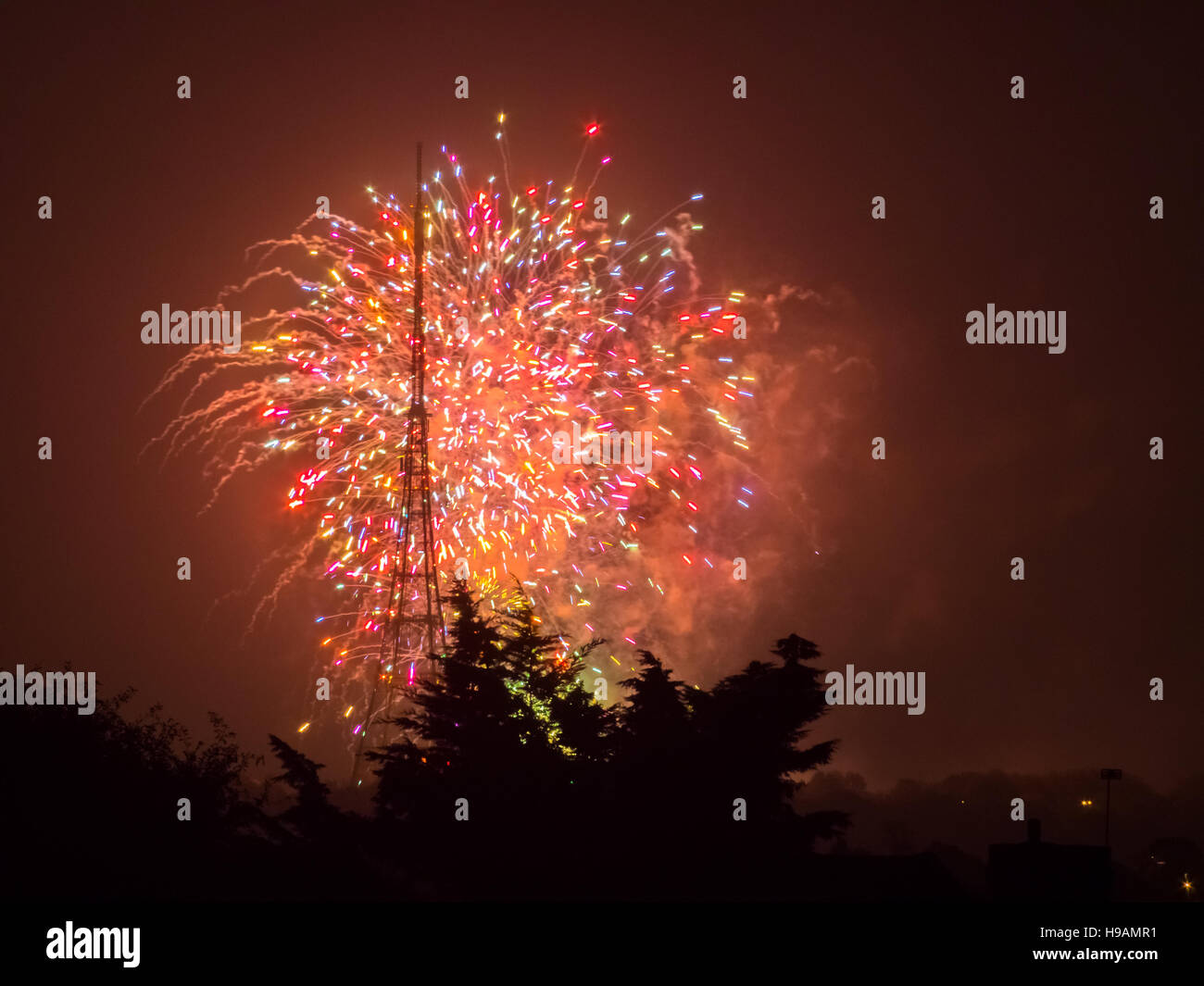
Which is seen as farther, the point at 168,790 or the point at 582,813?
the point at 582,813
